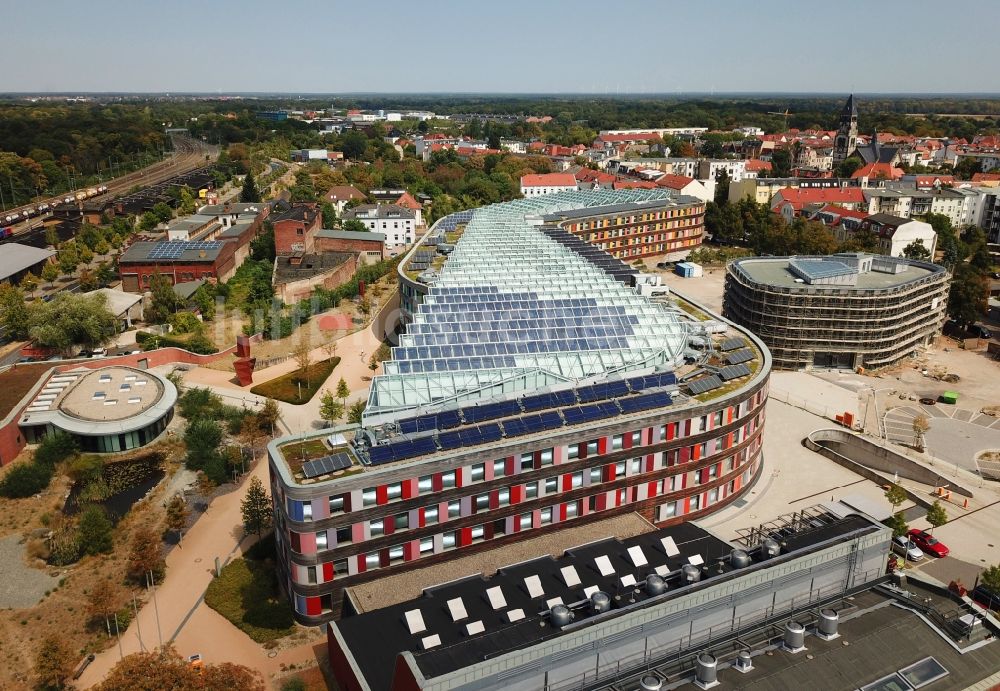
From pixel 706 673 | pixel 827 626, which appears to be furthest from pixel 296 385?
pixel 827 626

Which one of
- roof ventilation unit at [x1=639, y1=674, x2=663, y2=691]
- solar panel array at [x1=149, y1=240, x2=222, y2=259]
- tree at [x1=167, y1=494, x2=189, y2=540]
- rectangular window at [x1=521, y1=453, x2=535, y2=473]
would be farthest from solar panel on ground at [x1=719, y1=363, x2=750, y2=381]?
solar panel array at [x1=149, y1=240, x2=222, y2=259]

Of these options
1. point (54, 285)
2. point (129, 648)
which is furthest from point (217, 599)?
point (54, 285)

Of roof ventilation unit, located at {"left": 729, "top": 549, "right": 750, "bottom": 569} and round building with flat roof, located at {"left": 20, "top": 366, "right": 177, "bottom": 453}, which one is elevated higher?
roof ventilation unit, located at {"left": 729, "top": 549, "right": 750, "bottom": 569}

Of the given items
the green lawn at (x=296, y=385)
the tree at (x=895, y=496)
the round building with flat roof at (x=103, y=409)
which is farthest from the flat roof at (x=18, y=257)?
the tree at (x=895, y=496)

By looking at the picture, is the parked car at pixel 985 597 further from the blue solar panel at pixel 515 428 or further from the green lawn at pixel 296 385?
the green lawn at pixel 296 385

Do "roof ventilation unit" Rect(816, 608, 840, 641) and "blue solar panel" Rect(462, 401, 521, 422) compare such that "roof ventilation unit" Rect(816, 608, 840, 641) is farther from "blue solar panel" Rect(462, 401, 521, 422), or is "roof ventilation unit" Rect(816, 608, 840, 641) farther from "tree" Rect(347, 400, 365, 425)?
"tree" Rect(347, 400, 365, 425)
